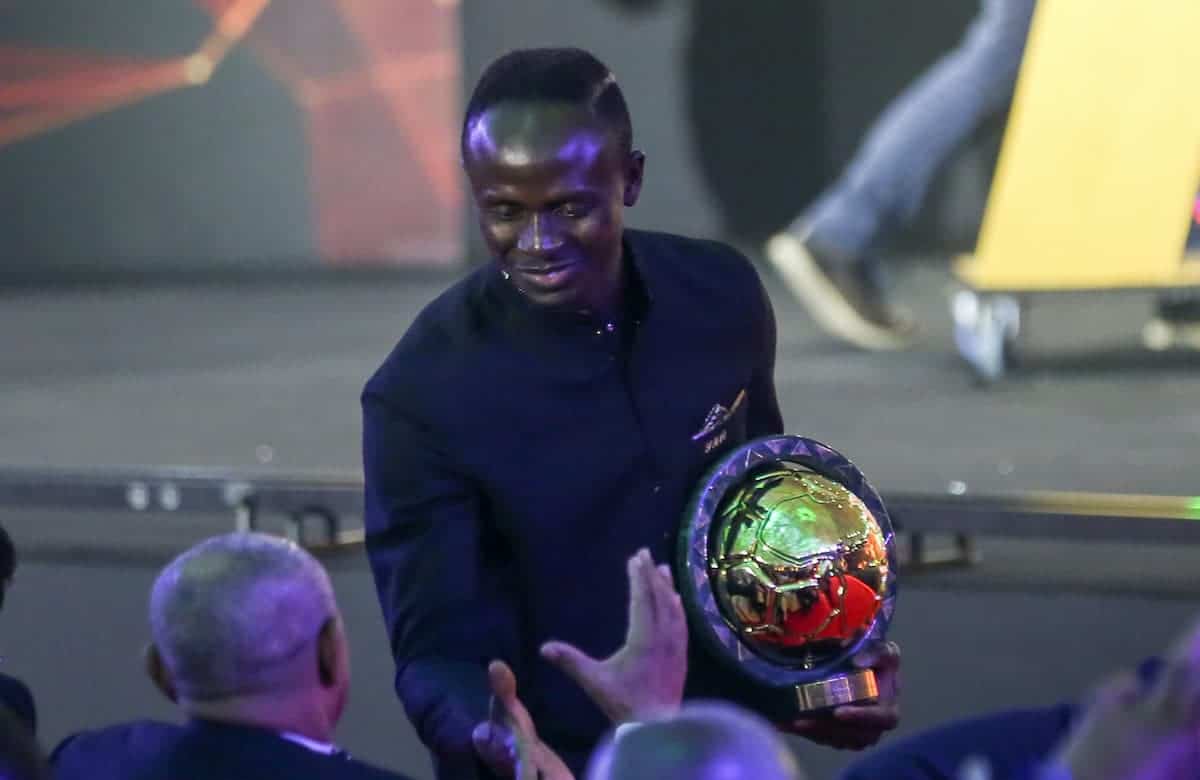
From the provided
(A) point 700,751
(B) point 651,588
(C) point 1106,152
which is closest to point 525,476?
(B) point 651,588

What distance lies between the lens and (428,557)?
181 centimetres

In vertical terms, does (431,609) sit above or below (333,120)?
above

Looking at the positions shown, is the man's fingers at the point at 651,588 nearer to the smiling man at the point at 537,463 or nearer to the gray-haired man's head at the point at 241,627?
the smiling man at the point at 537,463

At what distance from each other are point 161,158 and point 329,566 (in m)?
3.64

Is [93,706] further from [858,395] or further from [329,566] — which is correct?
[858,395]

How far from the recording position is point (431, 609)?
71.2 inches

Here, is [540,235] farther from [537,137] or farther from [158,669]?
[158,669]

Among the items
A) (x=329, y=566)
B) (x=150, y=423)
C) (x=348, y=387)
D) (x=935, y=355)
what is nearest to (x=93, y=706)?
(x=329, y=566)

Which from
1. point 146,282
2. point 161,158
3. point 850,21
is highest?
point 850,21

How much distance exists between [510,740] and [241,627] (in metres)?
0.31

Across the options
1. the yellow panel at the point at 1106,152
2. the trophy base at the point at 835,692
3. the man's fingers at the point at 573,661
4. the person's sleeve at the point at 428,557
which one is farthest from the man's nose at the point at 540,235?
the yellow panel at the point at 1106,152

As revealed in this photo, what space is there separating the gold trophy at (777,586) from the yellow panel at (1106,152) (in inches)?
122

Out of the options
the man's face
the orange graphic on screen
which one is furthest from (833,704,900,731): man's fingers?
the orange graphic on screen

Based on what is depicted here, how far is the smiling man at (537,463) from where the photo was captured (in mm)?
1791
